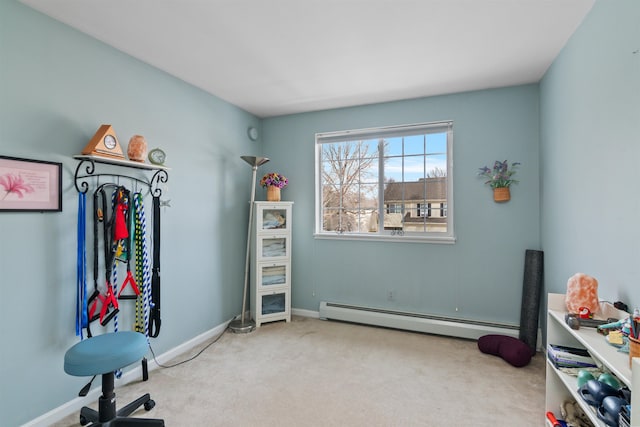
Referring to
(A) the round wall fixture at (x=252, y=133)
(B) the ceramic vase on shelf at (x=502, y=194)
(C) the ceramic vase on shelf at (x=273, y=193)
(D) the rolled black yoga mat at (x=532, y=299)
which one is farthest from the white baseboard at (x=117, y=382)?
(B) the ceramic vase on shelf at (x=502, y=194)

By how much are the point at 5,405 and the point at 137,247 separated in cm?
111

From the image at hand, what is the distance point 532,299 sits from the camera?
2771 mm

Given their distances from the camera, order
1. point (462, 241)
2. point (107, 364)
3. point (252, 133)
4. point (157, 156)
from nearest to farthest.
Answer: point (107, 364)
point (157, 156)
point (462, 241)
point (252, 133)

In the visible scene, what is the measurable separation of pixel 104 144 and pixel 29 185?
0.47 metres

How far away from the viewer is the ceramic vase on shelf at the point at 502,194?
2.97 metres

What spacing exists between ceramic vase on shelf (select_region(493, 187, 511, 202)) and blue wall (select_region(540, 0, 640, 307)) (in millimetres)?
401

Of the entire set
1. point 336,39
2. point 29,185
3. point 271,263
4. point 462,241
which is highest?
point 336,39

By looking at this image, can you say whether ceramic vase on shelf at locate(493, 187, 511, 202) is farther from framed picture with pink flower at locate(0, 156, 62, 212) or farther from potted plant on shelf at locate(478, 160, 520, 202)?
framed picture with pink flower at locate(0, 156, 62, 212)

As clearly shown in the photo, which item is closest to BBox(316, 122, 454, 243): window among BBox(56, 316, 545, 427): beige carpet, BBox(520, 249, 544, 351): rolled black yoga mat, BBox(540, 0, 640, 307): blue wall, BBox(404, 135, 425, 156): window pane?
BBox(404, 135, 425, 156): window pane

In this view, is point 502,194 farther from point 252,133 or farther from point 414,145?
point 252,133

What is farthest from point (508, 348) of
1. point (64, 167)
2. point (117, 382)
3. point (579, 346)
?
point (64, 167)

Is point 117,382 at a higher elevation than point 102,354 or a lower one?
lower

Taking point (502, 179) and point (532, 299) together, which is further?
point (502, 179)

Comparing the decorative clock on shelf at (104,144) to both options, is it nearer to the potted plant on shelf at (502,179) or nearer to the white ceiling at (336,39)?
the white ceiling at (336,39)
